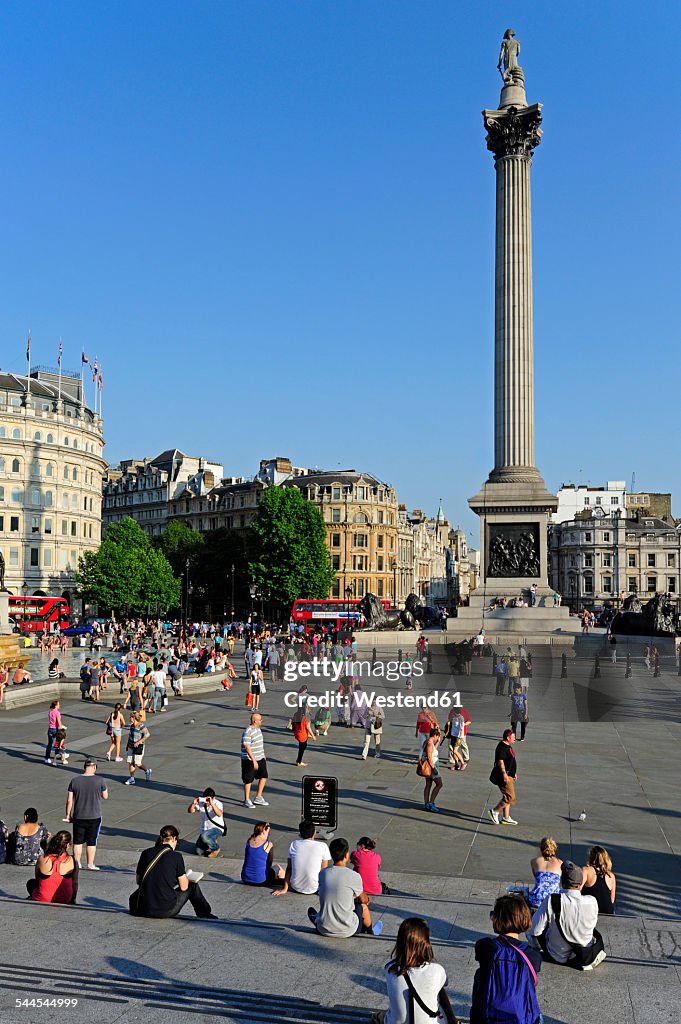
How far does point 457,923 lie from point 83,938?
3.73 metres

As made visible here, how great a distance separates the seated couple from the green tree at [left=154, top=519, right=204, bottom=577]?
96423 mm

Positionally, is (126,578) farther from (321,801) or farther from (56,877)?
(56,877)

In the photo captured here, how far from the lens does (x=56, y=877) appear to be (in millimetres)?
9984

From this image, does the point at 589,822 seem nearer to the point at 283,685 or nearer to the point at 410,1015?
the point at 410,1015

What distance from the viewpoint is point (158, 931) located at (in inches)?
353

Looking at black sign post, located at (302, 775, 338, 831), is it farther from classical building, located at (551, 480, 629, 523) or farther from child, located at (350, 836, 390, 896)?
classical building, located at (551, 480, 629, 523)

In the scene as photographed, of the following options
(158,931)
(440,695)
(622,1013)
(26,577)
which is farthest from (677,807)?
(26,577)

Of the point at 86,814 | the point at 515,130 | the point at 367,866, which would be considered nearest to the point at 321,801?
the point at 367,866

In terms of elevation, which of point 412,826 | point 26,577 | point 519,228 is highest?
point 519,228

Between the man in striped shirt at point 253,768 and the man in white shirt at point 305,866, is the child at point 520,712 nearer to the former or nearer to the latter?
the man in striped shirt at point 253,768

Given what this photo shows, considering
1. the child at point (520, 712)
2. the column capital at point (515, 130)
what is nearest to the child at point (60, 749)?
the child at point (520, 712)

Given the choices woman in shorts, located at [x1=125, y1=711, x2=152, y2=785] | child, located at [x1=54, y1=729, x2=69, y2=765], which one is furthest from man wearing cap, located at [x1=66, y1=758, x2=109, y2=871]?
child, located at [x1=54, y1=729, x2=69, y2=765]

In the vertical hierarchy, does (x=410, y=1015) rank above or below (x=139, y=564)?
below

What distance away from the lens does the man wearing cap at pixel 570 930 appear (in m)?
8.26
